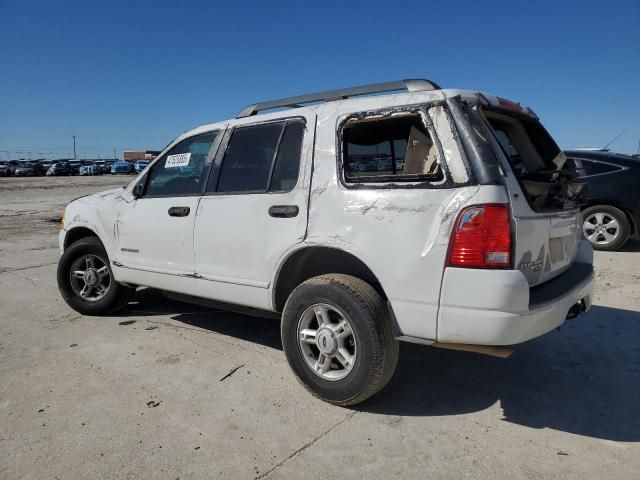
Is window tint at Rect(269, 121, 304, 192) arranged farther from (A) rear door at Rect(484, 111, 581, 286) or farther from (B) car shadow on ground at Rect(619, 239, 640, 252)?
(B) car shadow on ground at Rect(619, 239, 640, 252)

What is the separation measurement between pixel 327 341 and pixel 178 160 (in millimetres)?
2181

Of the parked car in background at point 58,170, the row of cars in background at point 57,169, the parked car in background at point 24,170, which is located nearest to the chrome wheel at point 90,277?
the row of cars in background at point 57,169

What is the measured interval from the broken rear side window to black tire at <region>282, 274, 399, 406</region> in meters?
0.67

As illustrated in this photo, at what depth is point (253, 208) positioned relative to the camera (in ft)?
11.0

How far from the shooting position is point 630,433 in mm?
2660

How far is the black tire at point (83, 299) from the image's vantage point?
4.65m

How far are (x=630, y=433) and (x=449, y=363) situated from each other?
1235mm

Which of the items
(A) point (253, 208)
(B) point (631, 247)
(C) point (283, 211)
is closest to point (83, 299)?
(A) point (253, 208)

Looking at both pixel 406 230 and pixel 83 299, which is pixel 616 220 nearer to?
pixel 406 230

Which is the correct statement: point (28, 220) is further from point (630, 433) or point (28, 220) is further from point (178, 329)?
point (630, 433)

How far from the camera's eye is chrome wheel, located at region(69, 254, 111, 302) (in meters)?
4.72

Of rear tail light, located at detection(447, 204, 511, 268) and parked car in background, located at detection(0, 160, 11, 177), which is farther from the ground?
rear tail light, located at detection(447, 204, 511, 268)

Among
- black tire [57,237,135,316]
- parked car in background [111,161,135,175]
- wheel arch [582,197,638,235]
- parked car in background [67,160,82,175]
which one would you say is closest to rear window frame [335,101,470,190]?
black tire [57,237,135,316]

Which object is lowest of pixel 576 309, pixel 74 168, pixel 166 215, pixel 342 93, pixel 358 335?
pixel 358 335
